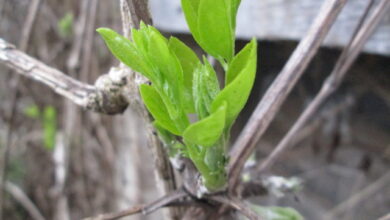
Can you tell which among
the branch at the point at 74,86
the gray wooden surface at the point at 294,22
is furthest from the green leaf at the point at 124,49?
the gray wooden surface at the point at 294,22

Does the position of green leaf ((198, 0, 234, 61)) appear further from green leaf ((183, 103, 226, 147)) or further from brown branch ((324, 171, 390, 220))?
brown branch ((324, 171, 390, 220))

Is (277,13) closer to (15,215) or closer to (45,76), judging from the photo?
(45,76)

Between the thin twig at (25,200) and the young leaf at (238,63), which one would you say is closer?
the young leaf at (238,63)

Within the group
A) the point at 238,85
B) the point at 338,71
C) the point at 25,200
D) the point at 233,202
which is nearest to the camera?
the point at 238,85

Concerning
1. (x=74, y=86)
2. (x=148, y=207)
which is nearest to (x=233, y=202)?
(x=148, y=207)

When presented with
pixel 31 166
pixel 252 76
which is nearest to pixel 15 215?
pixel 31 166

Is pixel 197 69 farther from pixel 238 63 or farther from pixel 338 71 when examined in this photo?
pixel 338 71

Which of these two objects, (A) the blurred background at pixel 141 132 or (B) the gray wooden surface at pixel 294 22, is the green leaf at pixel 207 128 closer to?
(A) the blurred background at pixel 141 132
